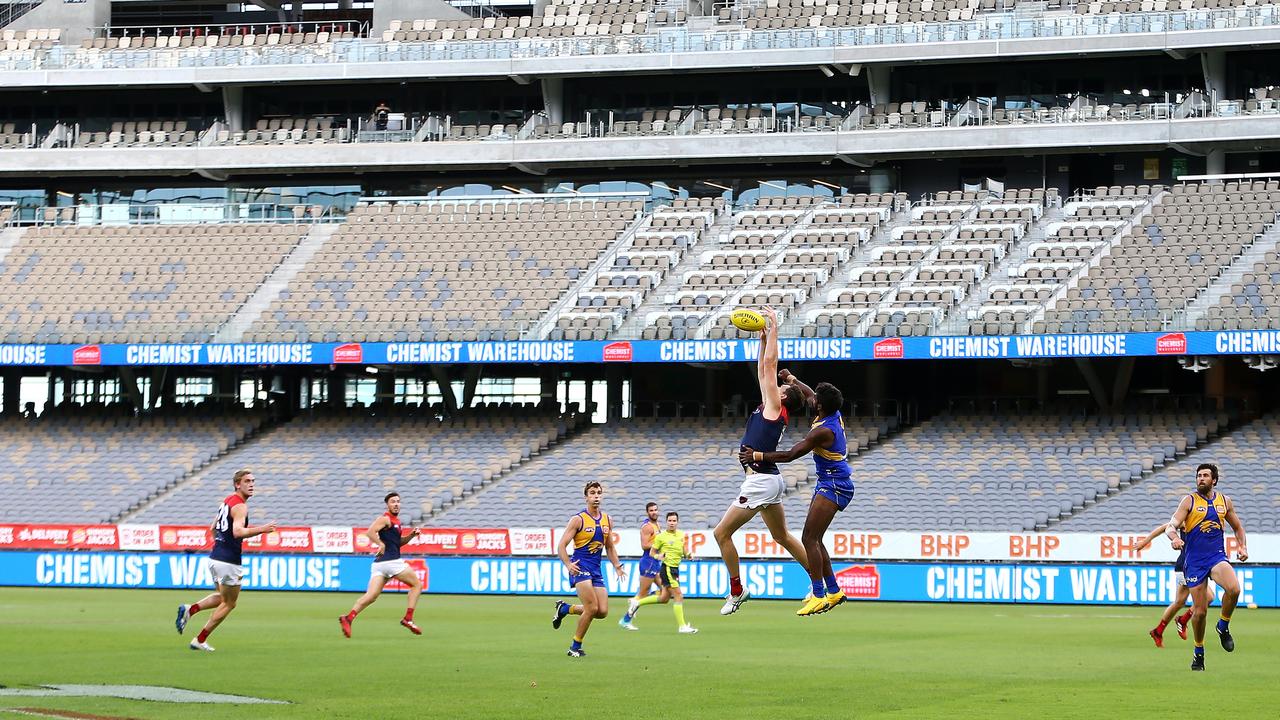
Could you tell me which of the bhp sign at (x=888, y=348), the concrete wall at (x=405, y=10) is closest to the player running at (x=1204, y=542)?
the bhp sign at (x=888, y=348)

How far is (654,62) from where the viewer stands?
5462cm

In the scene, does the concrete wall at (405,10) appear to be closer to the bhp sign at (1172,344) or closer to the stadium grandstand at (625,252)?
the stadium grandstand at (625,252)

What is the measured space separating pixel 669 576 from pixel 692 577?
10.0 m

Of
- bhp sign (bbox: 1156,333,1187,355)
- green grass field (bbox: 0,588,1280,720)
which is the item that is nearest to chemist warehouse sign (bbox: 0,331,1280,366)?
bhp sign (bbox: 1156,333,1187,355)

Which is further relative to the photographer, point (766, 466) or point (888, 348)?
point (888, 348)

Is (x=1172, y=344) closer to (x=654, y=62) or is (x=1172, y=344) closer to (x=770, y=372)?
(x=654, y=62)

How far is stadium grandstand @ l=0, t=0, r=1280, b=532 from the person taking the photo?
148ft

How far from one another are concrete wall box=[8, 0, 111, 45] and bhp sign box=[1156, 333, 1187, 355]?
37.3m

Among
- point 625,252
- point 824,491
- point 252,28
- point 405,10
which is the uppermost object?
point 405,10

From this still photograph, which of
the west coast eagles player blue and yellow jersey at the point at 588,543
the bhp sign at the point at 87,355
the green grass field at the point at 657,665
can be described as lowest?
the green grass field at the point at 657,665

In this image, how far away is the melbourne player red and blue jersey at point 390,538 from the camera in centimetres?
2464

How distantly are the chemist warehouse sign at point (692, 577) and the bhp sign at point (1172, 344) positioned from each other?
883 cm

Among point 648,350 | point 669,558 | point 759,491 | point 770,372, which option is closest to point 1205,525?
point 759,491

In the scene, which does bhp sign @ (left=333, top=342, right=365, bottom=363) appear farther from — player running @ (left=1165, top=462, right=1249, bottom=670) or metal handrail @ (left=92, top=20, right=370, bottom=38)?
player running @ (left=1165, top=462, right=1249, bottom=670)
